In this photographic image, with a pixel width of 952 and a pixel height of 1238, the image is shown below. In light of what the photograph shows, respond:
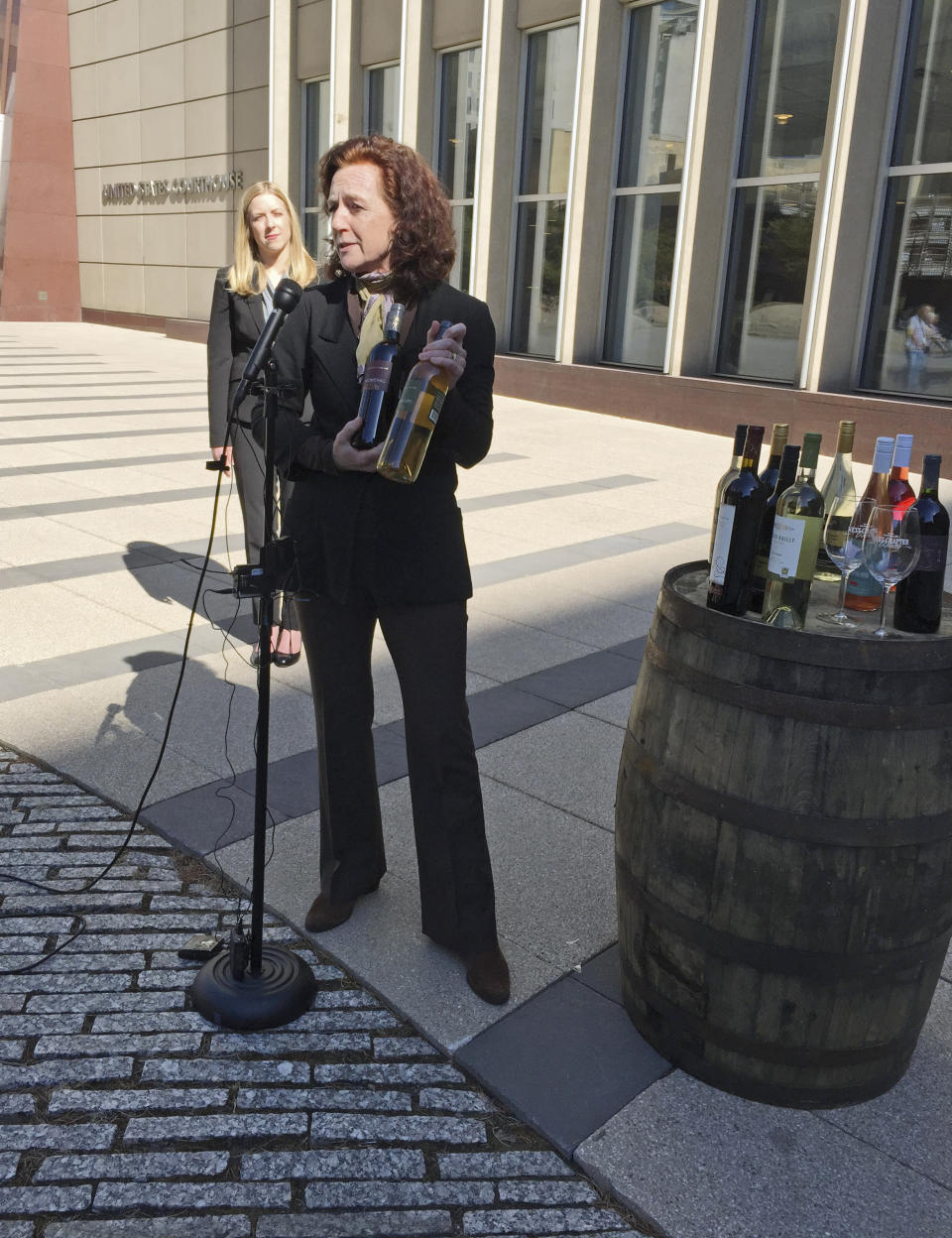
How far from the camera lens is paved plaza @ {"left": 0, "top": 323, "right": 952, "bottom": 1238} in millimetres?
2324

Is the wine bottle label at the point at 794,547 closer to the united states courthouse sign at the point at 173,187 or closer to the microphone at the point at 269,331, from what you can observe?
the microphone at the point at 269,331

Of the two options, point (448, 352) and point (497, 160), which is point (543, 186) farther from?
point (448, 352)

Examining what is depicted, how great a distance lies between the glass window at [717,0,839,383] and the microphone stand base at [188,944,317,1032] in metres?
12.8

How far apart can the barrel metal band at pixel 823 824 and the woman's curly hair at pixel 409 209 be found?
145 centimetres

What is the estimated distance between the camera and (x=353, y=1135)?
2.47m

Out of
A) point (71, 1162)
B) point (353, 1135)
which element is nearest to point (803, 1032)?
point (353, 1135)


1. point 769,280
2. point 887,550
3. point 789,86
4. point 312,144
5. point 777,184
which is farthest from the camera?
point 312,144

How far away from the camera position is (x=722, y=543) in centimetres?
262

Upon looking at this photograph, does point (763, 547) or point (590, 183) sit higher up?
point (590, 183)

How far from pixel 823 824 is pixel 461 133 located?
19.3 metres

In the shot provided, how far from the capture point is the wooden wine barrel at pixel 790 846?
92.5 inches

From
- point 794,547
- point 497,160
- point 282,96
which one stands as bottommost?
point 794,547

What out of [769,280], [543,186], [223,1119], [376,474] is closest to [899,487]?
[376,474]

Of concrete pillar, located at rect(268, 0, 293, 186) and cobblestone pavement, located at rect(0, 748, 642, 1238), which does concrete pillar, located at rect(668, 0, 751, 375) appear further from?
cobblestone pavement, located at rect(0, 748, 642, 1238)
